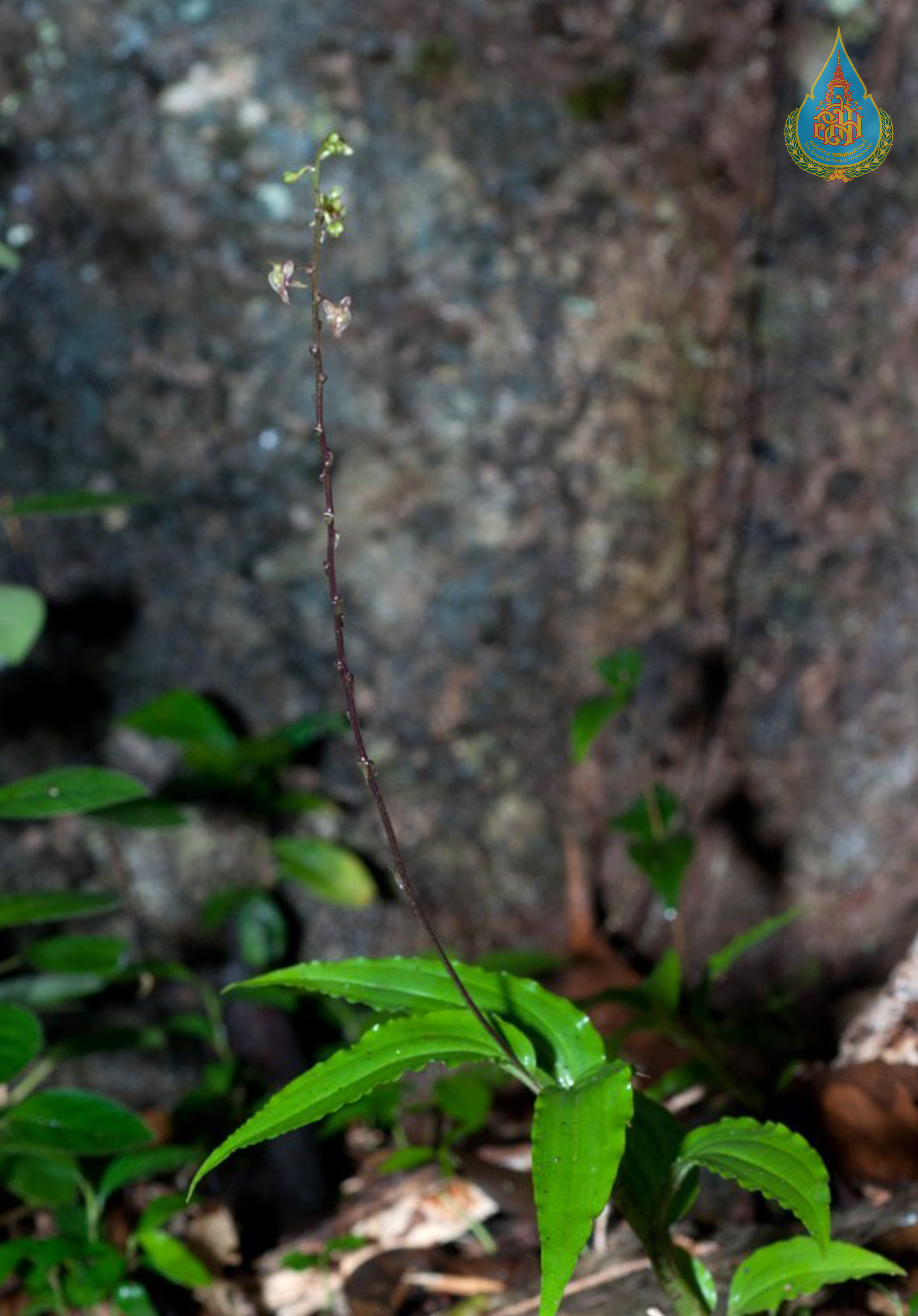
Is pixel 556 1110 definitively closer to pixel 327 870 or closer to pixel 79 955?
pixel 79 955

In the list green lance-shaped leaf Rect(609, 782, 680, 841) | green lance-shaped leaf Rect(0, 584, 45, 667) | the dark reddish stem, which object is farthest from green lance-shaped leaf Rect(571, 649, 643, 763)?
the dark reddish stem

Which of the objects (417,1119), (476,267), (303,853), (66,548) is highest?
(476,267)

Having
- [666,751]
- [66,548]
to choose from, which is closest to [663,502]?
[666,751]

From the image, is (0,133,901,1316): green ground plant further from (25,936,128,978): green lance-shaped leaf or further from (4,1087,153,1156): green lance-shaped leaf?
(25,936,128,978): green lance-shaped leaf

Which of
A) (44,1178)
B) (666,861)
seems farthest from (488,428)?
(44,1178)

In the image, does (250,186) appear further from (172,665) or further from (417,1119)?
(417,1119)

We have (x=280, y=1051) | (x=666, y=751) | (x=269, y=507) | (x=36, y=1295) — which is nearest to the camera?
(x=36, y=1295)
